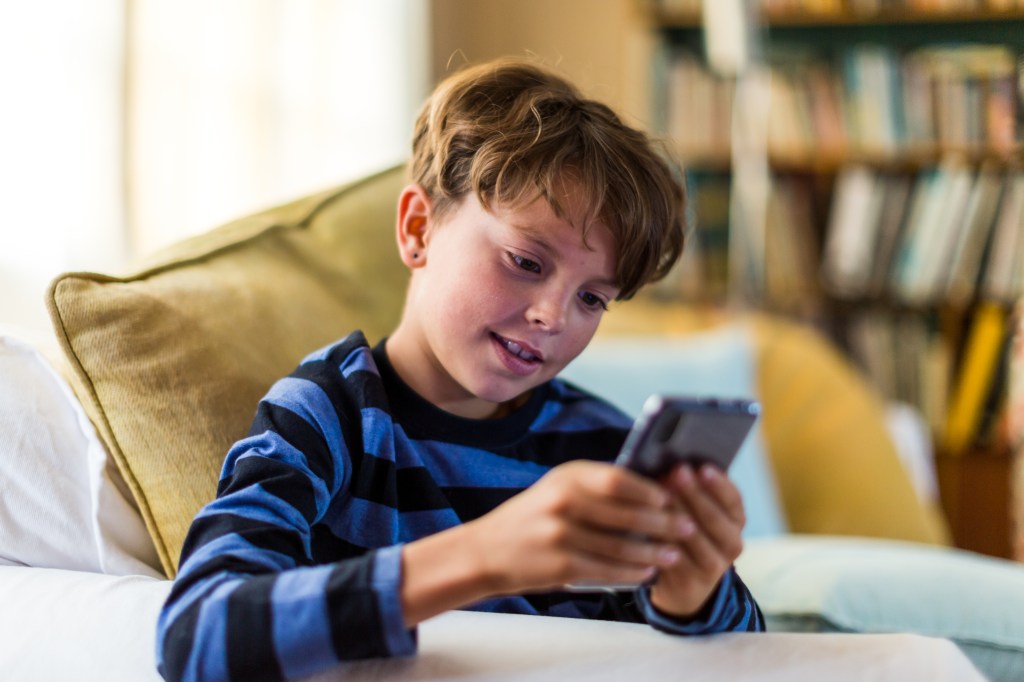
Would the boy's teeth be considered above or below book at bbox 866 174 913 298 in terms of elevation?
above

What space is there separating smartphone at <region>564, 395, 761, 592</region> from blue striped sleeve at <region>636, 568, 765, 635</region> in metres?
0.13

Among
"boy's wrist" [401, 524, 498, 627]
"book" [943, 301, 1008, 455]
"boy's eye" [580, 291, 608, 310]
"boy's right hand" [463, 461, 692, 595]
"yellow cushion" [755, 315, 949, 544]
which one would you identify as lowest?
"book" [943, 301, 1008, 455]

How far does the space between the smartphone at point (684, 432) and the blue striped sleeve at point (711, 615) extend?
0.43ft

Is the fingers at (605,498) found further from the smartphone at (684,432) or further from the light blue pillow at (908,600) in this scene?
the light blue pillow at (908,600)

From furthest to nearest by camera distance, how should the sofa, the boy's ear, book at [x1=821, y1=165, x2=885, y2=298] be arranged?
book at [x1=821, y1=165, x2=885, y2=298] < the boy's ear < the sofa

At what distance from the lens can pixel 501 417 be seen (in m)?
0.94

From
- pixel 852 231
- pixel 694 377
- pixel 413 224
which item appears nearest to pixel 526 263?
pixel 413 224

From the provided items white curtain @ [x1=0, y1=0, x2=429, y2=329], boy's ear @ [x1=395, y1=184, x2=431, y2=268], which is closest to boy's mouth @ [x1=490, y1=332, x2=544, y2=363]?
boy's ear @ [x1=395, y1=184, x2=431, y2=268]

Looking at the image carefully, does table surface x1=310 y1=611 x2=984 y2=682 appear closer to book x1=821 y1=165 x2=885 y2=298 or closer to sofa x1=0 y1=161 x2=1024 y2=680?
sofa x1=0 y1=161 x2=1024 y2=680

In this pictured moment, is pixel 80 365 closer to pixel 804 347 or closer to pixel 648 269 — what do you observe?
pixel 648 269

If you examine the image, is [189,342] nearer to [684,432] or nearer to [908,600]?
[684,432]

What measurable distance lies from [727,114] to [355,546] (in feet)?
8.09

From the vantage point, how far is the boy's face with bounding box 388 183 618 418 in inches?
31.5

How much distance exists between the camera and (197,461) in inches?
32.9
